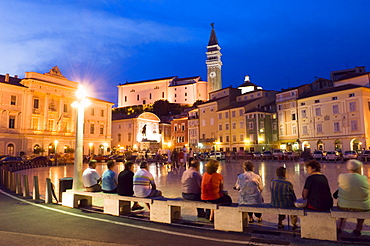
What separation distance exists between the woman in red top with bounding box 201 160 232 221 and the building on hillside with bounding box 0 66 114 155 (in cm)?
5136

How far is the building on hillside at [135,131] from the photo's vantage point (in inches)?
2581

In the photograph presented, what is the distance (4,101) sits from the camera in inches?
1978

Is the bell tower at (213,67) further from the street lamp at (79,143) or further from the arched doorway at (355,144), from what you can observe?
the street lamp at (79,143)

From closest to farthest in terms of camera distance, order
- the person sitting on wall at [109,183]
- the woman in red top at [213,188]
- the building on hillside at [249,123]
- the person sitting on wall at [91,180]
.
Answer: the woman in red top at [213,188], the person sitting on wall at [109,183], the person sitting on wall at [91,180], the building on hillside at [249,123]

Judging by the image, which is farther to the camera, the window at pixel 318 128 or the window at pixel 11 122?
the window at pixel 11 122

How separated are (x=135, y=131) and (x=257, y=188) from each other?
222 feet

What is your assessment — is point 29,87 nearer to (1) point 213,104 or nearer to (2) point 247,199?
(1) point 213,104

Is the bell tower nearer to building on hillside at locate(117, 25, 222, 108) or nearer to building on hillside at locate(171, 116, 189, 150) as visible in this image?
building on hillside at locate(117, 25, 222, 108)

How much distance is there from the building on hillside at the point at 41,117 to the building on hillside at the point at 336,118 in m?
42.5

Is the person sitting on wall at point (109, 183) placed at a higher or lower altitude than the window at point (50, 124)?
lower

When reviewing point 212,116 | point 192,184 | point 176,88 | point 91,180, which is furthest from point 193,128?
point 192,184

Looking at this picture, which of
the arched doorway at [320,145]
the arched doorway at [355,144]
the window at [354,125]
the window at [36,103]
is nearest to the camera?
the arched doorway at [355,144]

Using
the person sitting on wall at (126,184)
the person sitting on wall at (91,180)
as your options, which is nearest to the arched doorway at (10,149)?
the person sitting on wall at (91,180)

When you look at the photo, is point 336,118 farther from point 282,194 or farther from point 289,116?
point 282,194
